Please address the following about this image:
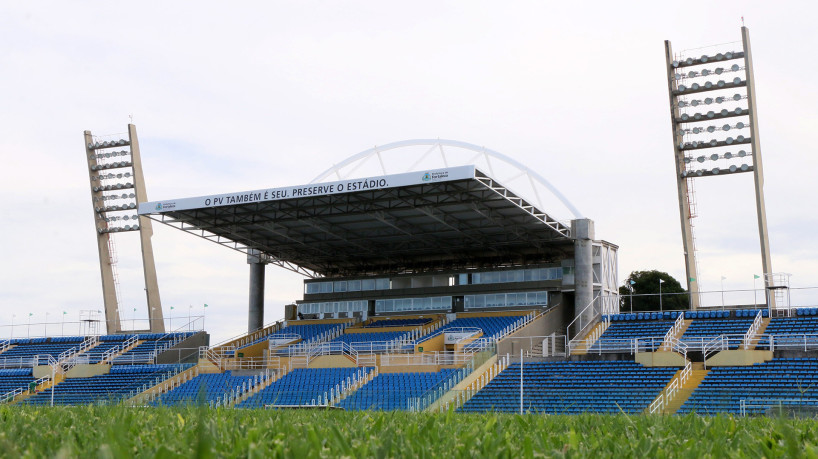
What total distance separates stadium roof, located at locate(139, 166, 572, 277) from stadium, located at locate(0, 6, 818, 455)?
0.46 feet

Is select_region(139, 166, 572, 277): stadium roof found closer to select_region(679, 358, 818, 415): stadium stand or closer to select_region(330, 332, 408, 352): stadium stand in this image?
select_region(330, 332, 408, 352): stadium stand

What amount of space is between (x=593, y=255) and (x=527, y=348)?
24.3ft

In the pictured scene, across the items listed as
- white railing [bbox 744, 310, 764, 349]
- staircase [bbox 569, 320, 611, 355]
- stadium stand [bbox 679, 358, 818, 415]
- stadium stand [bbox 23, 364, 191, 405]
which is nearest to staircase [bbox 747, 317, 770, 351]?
white railing [bbox 744, 310, 764, 349]

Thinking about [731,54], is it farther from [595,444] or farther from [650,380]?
[595,444]

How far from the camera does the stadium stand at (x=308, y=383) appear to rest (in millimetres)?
35312

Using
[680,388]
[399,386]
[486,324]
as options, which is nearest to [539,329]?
[486,324]

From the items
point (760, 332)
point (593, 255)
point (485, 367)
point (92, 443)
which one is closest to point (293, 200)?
point (485, 367)

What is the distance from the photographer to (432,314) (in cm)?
5241

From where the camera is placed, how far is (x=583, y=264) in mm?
44844

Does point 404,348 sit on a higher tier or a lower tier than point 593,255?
lower

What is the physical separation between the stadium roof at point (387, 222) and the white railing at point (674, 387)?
35.3 ft

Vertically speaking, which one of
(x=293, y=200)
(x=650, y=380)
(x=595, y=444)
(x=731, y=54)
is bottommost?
(x=650, y=380)

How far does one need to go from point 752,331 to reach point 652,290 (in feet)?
114

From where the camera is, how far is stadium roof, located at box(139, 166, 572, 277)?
3916cm
